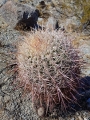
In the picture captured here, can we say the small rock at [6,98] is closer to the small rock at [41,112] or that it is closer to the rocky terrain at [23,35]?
the rocky terrain at [23,35]

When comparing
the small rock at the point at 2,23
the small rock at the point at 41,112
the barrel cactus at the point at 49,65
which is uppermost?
the barrel cactus at the point at 49,65

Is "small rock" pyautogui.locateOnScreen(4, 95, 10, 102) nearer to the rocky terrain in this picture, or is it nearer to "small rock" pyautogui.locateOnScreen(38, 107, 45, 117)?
the rocky terrain

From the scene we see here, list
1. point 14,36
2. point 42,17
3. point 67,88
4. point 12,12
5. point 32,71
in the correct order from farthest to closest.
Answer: point 42,17, point 12,12, point 14,36, point 67,88, point 32,71

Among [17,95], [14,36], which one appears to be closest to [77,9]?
[14,36]

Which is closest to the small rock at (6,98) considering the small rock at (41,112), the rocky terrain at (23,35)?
the rocky terrain at (23,35)

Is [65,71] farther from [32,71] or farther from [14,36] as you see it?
[14,36]

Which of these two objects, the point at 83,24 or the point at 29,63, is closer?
the point at 29,63

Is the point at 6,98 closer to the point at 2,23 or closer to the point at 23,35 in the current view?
the point at 23,35

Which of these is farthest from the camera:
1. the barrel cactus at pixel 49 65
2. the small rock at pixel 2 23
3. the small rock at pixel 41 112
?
the small rock at pixel 2 23
